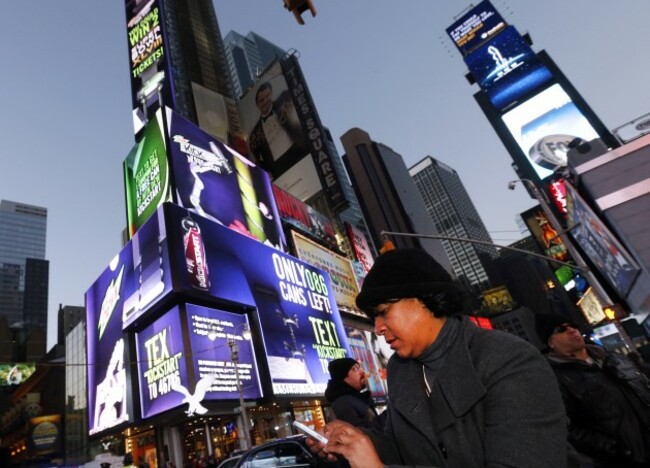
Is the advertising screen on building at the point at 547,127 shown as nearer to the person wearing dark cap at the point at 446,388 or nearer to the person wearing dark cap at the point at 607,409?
the person wearing dark cap at the point at 607,409

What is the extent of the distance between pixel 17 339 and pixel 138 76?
2977 inches

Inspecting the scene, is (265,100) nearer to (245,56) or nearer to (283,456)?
(283,456)

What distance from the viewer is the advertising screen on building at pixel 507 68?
4019 cm

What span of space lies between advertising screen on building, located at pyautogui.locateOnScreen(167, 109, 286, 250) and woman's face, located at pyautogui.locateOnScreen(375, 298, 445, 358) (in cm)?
2112

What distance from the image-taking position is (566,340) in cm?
363

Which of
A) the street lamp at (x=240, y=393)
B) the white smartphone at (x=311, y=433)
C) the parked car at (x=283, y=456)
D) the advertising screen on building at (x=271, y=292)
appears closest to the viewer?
the white smartphone at (x=311, y=433)

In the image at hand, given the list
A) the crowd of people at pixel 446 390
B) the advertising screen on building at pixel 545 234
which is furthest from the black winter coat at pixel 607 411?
the advertising screen on building at pixel 545 234

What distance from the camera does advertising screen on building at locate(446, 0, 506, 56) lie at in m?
48.2

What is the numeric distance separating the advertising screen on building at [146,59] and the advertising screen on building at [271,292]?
53.8 feet

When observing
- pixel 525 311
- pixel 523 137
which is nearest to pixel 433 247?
pixel 525 311

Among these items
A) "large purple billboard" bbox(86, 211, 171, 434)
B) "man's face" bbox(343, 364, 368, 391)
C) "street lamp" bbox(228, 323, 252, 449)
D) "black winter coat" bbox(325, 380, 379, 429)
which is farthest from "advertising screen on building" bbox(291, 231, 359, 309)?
"black winter coat" bbox(325, 380, 379, 429)

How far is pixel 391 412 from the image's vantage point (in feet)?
6.06

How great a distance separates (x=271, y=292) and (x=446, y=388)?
2231 centimetres

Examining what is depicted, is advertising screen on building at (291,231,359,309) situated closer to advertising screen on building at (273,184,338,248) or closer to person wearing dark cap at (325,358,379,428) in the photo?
advertising screen on building at (273,184,338,248)
